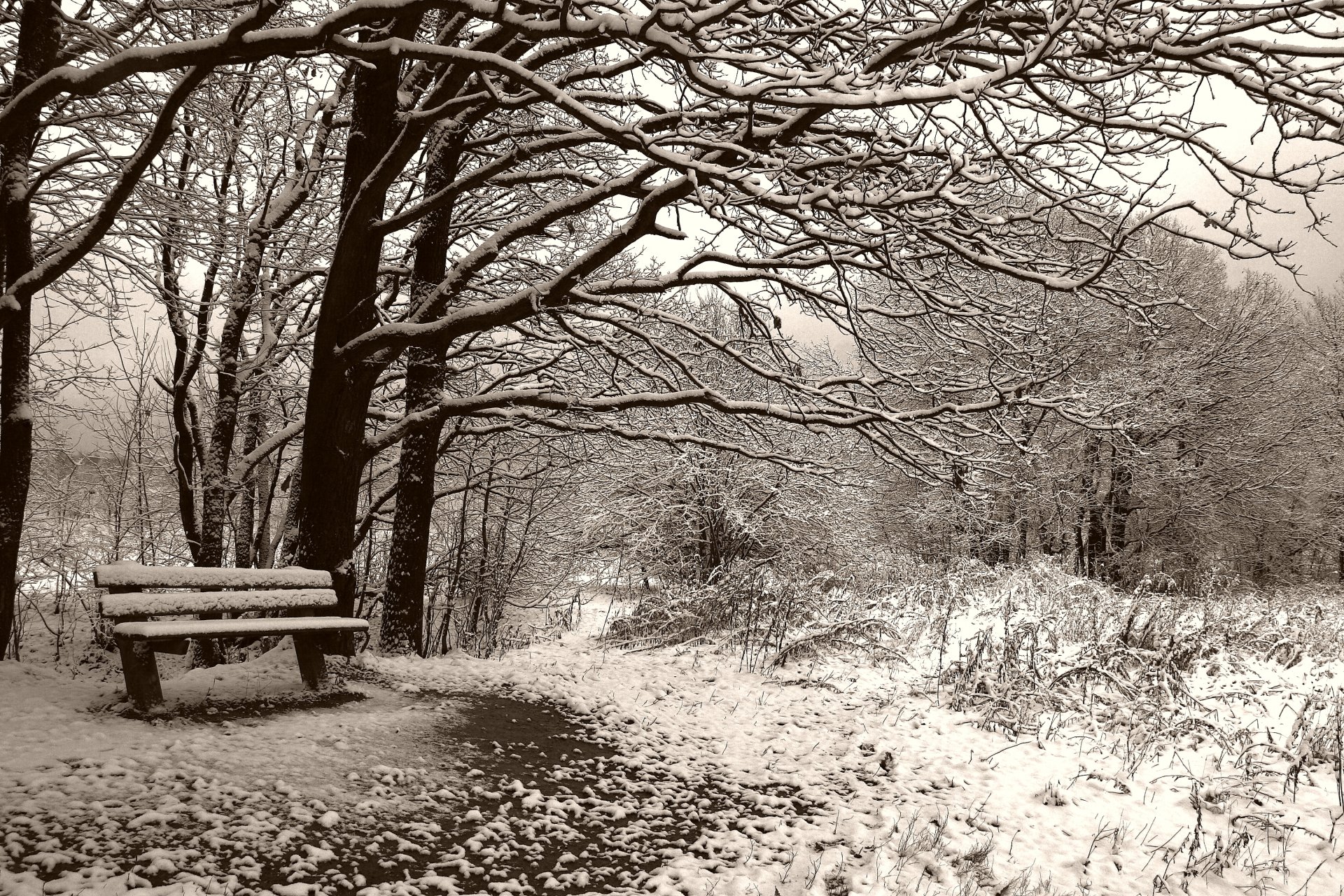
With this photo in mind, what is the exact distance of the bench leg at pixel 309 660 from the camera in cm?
567

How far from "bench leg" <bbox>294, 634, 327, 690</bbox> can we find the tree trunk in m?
1.80

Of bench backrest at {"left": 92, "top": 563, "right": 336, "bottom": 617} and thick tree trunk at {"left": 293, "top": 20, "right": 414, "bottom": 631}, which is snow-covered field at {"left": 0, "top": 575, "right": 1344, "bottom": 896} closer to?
bench backrest at {"left": 92, "top": 563, "right": 336, "bottom": 617}

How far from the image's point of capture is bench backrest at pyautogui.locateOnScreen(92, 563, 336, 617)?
458 cm

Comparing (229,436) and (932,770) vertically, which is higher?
(229,436)

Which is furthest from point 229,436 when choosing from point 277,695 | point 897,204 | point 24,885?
point 897,204

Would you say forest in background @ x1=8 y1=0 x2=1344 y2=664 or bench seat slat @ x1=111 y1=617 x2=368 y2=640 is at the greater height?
forest in background @ x1=8 y1=0 x2=1344 y2=664

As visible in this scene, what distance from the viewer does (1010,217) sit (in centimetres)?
493

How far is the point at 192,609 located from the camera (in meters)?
4.73

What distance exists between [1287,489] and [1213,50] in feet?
69.6

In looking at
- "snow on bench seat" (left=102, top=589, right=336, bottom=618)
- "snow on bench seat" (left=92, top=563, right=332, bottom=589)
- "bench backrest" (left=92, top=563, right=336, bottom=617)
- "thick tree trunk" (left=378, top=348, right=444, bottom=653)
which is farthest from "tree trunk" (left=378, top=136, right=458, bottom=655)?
"snow on bench seat" (left=102, top=589, right=336, bottom=618)

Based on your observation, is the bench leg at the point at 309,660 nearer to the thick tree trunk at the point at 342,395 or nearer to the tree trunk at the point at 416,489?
the thick tree trunk at the point at 342,395

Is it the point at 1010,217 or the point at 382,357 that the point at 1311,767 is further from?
the point at 382,357

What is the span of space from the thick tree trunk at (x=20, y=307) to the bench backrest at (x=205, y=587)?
203 centimetres

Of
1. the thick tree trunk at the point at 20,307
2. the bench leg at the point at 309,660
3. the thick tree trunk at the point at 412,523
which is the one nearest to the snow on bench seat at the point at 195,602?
the bench leg at the point at 309,660
